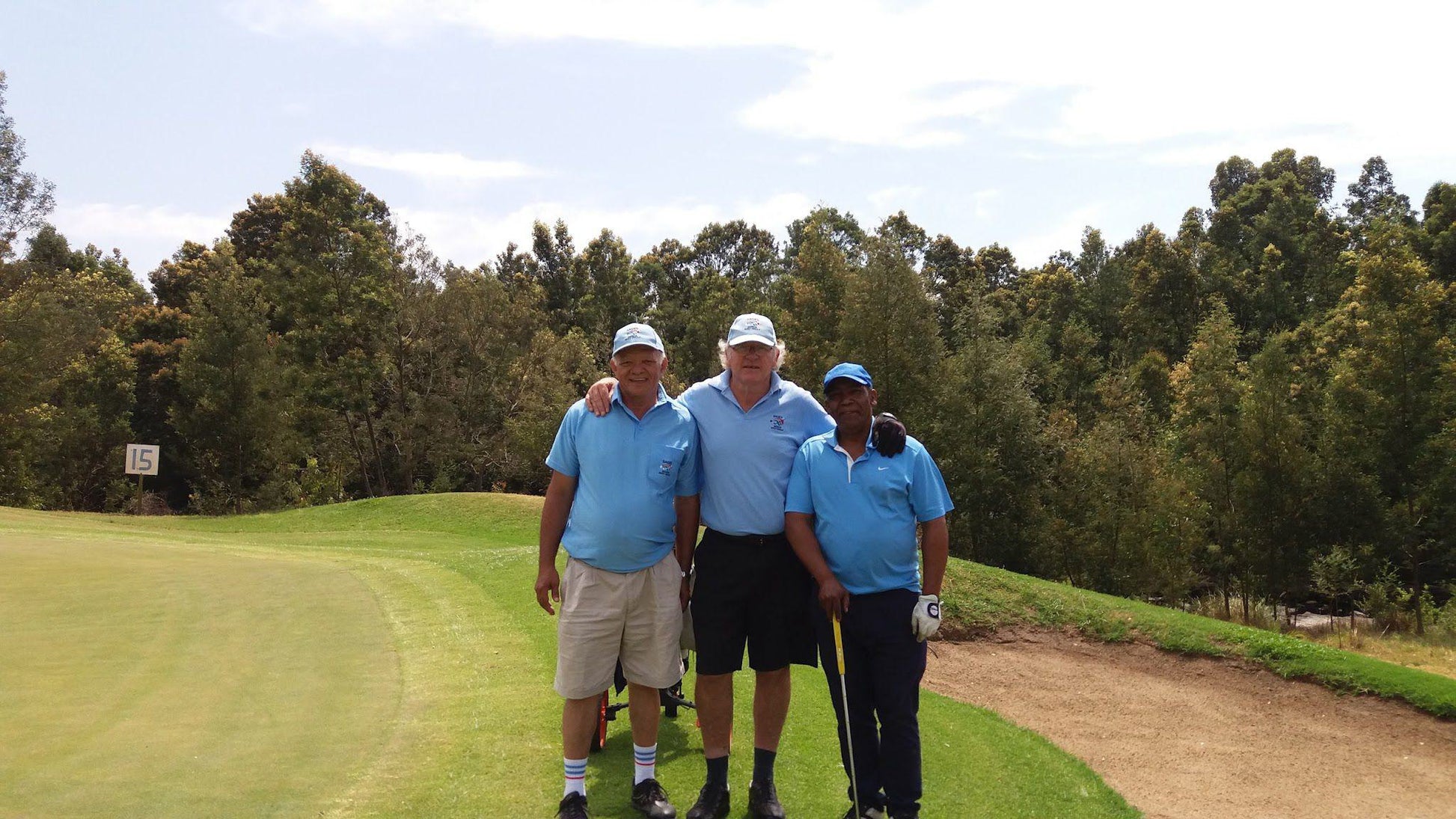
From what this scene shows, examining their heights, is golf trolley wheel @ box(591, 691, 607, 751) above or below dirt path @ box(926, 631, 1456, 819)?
above

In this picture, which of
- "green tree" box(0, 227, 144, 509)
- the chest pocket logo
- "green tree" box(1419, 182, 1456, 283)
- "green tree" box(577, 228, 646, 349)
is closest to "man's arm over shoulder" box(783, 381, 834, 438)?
the chest pocket logo

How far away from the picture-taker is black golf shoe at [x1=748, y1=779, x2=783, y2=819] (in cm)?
472

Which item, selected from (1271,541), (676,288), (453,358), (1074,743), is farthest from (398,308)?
(1074,743)

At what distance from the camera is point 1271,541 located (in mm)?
24375

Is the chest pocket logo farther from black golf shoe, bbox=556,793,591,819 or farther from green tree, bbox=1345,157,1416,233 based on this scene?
green tree, bbox=1345,157,1416,233

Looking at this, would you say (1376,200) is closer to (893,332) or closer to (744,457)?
(893,332)

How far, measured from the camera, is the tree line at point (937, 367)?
2434 centimetres

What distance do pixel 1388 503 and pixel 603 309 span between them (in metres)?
39.0

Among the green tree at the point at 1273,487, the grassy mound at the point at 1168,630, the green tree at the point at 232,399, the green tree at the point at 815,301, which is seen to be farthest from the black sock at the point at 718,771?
the green tree at the point at 232,399

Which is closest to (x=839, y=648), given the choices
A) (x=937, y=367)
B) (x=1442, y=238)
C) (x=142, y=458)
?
(x=937, y=367)

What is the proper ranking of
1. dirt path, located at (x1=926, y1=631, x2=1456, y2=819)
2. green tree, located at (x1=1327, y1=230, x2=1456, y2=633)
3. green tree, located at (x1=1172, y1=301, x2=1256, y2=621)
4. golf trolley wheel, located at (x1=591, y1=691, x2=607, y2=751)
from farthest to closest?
green tree, located at (x1=1172, y1=301, x2=1256, y2=621), green tree, located at (x1=1327, y1=230, x2=1456, y2=633), dirt path, located at (x1=926, y1=631, x2=1456, y2=819), golf trolley wheel, located at (x1=591, y1=691, x2=607, y2=751)

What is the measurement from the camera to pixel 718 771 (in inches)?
187

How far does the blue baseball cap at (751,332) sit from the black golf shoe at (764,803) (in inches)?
86.0

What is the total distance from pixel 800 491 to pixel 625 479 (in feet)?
2.75
